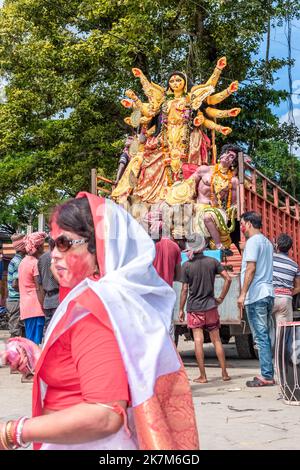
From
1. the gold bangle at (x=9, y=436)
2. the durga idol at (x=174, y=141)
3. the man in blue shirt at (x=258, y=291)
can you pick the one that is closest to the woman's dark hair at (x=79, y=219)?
the gold bangle at (x=9, y=436)

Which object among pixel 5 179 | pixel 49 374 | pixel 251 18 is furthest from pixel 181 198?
pixel 49 374

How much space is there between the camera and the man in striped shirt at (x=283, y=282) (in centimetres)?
948

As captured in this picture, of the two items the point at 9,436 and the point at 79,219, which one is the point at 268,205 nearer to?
the point at 79,219

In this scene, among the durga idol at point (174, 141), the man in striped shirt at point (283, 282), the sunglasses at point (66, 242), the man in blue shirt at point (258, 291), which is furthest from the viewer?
the durga idol at point (174, 141)

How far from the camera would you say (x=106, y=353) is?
2.20 metres

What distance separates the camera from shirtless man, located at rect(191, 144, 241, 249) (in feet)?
48.1

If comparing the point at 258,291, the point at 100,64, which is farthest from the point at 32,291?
the point at 100,64

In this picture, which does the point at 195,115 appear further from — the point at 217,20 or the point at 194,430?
the point at 194,430

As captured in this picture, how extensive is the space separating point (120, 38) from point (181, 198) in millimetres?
8684

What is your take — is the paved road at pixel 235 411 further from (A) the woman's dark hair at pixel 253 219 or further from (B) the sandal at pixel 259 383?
(A) the woman's dark hair at pixel 253 219

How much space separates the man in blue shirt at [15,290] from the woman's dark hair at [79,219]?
8.40 meters

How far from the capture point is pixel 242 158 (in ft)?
44.7

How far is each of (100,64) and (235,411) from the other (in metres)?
18.2
